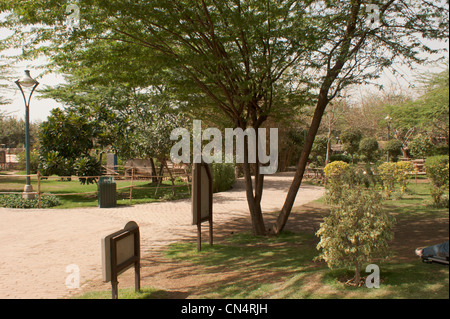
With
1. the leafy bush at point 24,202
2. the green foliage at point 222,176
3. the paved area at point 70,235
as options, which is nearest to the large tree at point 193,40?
the paved area at point 70,235

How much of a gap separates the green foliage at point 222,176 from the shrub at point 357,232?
1443 cm

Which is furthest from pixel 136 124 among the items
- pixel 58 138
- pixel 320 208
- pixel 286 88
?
pixel 286 88

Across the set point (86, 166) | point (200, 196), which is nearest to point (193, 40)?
point (200, 196)

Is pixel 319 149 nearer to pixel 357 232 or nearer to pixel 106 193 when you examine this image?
pixel 106 193

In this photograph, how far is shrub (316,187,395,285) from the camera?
15.7 feet

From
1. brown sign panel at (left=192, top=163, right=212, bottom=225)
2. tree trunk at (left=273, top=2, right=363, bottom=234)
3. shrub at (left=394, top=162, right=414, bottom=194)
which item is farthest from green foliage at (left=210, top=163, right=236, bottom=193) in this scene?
brown sign panel at (left=192, top=163, right=212, bottom=225)

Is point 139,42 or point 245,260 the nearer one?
point 245,260

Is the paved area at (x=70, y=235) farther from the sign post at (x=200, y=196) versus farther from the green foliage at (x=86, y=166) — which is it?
the green foliage at (x=86, y=166)

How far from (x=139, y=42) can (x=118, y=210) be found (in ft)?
22.9

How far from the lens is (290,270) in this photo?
6.09 meters

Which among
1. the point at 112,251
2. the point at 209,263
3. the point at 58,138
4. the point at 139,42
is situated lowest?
the point at 209,263

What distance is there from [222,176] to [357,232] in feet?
49.9

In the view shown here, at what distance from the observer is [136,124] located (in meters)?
19.6

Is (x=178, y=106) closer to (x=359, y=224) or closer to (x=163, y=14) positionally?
(x=163, y=14)
